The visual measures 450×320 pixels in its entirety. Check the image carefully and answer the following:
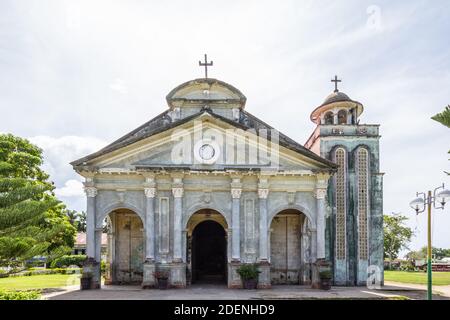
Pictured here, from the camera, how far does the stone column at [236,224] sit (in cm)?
1982

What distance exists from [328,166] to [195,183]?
650 cm

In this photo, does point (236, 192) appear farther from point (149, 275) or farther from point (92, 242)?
point (92, 242)

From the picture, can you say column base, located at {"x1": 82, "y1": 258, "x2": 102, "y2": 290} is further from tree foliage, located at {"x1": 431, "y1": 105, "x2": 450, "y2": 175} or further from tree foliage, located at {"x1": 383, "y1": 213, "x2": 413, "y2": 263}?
tree foliage, located at {"x1": 383, "y1": 213, "x2": 413, "y2": 263}

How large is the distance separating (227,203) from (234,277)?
3.48 meters

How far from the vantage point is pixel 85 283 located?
1895 cm

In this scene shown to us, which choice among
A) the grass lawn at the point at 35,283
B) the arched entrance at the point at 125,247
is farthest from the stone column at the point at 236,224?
the grass lawn at the point at 35,283

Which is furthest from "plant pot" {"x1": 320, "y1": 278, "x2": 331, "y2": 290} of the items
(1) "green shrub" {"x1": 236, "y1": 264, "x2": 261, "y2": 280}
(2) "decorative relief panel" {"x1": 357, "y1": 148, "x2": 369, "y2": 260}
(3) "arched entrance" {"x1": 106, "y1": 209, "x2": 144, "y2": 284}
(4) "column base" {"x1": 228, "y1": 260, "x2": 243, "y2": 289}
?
(3) "arched entrance" {"x1": 106, "y1": 209, "x2": 144, "y2": 284}

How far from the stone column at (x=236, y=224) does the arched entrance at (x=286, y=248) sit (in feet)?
12.0

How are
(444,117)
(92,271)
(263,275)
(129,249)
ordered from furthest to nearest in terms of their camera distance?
(129,249), (263,275), (92,271), (444,117)

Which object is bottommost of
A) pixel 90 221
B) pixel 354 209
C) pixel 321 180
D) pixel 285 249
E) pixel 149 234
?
pixel 285 249

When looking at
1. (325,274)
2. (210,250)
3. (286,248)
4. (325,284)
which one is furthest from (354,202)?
(210,250)

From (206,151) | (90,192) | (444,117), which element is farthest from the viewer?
(206,151)

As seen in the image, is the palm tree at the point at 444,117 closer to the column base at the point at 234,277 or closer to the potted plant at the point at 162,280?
Answer: the column base at the point at 234,277
